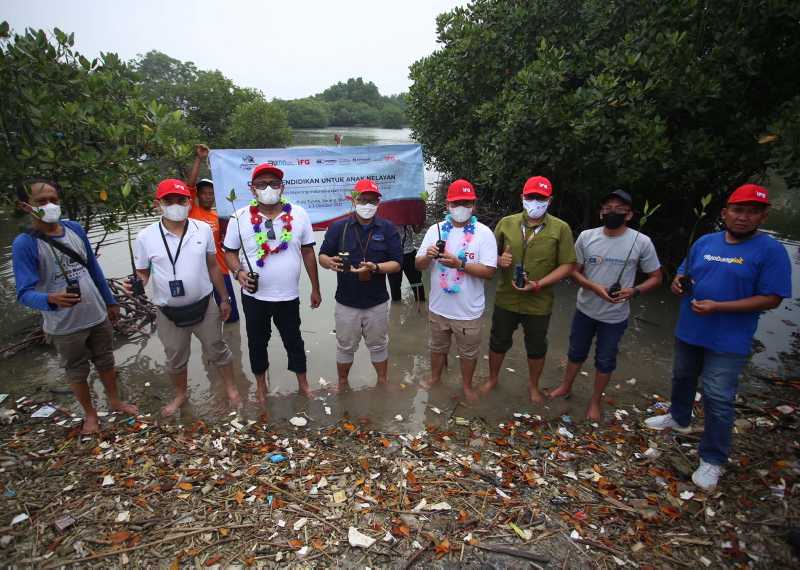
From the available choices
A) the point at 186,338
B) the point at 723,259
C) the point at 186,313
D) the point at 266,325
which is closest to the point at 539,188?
the point at 723,259

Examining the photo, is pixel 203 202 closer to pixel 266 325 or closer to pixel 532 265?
pixel 266 325

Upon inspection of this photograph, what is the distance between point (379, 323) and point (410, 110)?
344 inches

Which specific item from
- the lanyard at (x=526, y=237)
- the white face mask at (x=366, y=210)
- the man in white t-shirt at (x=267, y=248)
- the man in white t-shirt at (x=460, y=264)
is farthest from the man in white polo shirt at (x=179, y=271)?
the lanyard at (x=526, y=237)

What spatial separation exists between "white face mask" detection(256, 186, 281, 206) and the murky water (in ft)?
6.94

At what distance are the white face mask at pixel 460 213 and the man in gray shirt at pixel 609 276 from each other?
105cm

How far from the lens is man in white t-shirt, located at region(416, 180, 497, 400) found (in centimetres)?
396

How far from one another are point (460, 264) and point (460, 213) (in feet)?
1.64

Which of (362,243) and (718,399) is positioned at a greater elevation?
(362,243)

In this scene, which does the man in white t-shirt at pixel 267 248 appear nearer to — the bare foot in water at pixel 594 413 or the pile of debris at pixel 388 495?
the pile of debris at pixel 388 495

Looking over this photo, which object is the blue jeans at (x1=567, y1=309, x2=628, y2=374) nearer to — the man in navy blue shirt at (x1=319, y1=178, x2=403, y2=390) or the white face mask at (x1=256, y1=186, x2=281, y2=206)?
the man in navy blue shirt at (x1=319, y1=178, x2=403, y2=390)

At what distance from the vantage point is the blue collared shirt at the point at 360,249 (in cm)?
405

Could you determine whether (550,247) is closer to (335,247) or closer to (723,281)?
(723,281)

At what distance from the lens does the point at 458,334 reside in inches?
165

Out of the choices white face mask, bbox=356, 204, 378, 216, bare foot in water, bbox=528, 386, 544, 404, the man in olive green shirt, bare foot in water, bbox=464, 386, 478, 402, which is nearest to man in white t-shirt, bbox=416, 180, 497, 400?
the man in olive green shirt
